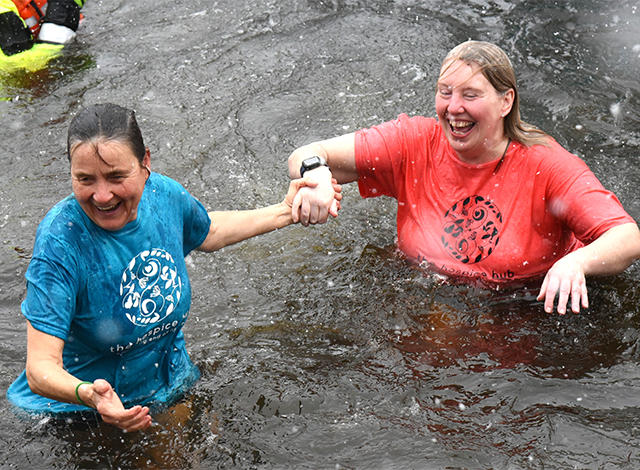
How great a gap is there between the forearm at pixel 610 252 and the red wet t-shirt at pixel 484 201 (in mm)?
80

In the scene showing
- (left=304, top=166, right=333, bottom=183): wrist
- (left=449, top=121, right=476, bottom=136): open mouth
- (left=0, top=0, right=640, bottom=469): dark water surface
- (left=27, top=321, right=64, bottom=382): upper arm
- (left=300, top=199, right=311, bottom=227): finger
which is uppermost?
(left=449, top=121, right=476, bottom=136): open mouth

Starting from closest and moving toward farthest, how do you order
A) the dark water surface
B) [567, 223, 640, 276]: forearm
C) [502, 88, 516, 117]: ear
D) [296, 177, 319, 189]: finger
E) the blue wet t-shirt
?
the blue wet t-shirt
the dark water surface
[567, 223, 640, 276]: forearm
[296, 177, 319, 189]: finger
[502, 88, 516, 117]: ear

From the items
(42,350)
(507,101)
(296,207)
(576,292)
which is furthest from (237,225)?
(507,101)

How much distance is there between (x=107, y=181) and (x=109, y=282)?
46cm

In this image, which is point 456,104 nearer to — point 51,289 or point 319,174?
point 319,174

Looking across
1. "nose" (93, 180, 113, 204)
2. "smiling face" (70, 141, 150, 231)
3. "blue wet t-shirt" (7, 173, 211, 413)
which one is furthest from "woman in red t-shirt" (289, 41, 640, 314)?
"nose" (93, 180, 113, 204)

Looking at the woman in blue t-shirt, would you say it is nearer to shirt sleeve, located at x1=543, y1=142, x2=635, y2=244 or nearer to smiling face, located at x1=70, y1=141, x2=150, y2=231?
smiling face, located at x1=70, y1=141, x2=150, y2=231

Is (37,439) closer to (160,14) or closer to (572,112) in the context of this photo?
(572,112)

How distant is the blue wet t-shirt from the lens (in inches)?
116

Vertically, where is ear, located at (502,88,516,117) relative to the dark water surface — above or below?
above

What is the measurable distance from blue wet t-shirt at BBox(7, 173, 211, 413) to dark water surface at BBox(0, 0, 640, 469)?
1.25ft

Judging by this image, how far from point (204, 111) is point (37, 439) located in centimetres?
472

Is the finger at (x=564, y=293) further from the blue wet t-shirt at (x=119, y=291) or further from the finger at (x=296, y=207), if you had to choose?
the blue wet t-shirt at (x=119, y=291)

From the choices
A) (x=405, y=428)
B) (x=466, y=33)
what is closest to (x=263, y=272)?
(x=405, y=428)
